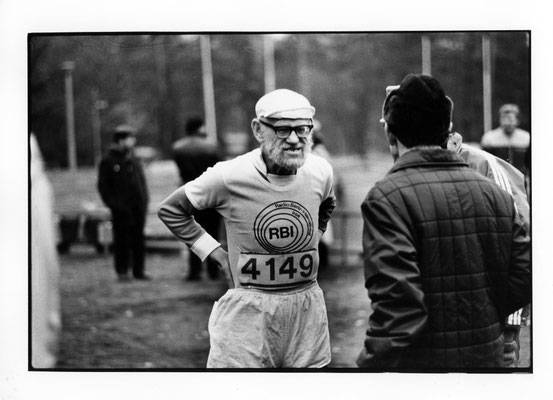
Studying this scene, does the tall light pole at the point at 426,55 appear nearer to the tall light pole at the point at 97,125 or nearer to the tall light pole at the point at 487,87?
the tall light pole at the point at 487,87

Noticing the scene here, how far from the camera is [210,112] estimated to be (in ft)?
26.5

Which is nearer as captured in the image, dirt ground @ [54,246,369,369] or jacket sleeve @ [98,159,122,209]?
dirt ground @ [54,246,369,369]

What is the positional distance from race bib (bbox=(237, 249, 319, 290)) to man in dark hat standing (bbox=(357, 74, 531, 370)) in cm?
78

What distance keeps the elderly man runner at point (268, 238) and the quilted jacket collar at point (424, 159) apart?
0.83 metres

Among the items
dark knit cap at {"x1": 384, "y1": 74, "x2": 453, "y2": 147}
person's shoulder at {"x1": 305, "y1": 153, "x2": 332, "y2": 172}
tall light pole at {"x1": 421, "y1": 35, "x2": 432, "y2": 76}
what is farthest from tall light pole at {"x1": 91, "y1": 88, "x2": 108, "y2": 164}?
dark knit cap at {"x1": 384, "y1": 74, "x2": 453, "y2": 147}

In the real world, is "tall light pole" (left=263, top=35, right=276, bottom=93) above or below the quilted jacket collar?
above

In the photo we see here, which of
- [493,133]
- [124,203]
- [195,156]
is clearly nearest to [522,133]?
[493,133]

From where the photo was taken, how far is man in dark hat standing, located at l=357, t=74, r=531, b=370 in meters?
3.66

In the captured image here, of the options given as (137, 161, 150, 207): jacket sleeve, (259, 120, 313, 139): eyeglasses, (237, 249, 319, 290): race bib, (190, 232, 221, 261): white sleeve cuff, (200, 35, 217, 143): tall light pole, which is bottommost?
(237, 249, 319, 290): race bib

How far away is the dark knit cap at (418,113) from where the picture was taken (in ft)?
12.8

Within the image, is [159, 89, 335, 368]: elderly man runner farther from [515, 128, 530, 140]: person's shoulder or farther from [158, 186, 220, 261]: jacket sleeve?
[515, 128, 530, 140]: person's shoulder

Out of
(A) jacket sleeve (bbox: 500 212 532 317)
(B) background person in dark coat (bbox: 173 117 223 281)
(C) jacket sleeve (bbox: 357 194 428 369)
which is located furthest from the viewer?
(B) background person in dark coat (bbox: 173 117 223 281)
